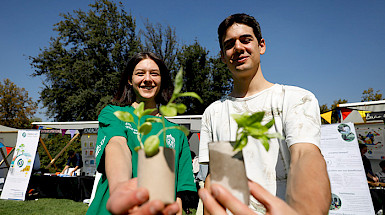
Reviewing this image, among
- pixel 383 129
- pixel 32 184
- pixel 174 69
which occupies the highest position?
pixel 174 69

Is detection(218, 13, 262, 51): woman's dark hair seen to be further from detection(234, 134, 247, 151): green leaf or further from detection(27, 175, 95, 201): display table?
detection(27, 175, 95, 201): display table

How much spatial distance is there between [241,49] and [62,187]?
8.49 m

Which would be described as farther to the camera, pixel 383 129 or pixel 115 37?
Answer: pixel 115 37

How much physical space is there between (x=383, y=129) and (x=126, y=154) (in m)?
8.60

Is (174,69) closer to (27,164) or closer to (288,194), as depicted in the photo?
(27,164)

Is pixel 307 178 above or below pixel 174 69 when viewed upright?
below

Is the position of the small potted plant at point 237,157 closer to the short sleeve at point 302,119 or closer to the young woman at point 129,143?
the young woman at point 129,143

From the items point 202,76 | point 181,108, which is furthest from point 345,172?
point 202,76

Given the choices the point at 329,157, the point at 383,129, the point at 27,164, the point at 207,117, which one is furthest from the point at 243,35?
the point at 27,164

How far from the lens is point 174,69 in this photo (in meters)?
20.9

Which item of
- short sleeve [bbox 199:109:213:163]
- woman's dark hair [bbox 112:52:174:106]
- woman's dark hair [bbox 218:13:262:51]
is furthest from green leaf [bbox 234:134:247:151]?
woman's dark hair [bbox 112:52:174:106]

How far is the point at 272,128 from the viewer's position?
133 cm

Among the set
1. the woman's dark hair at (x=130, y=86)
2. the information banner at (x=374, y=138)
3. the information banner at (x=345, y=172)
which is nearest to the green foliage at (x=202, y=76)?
the information banner at (x=374, y=138)

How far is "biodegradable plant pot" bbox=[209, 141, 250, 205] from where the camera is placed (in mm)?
791
